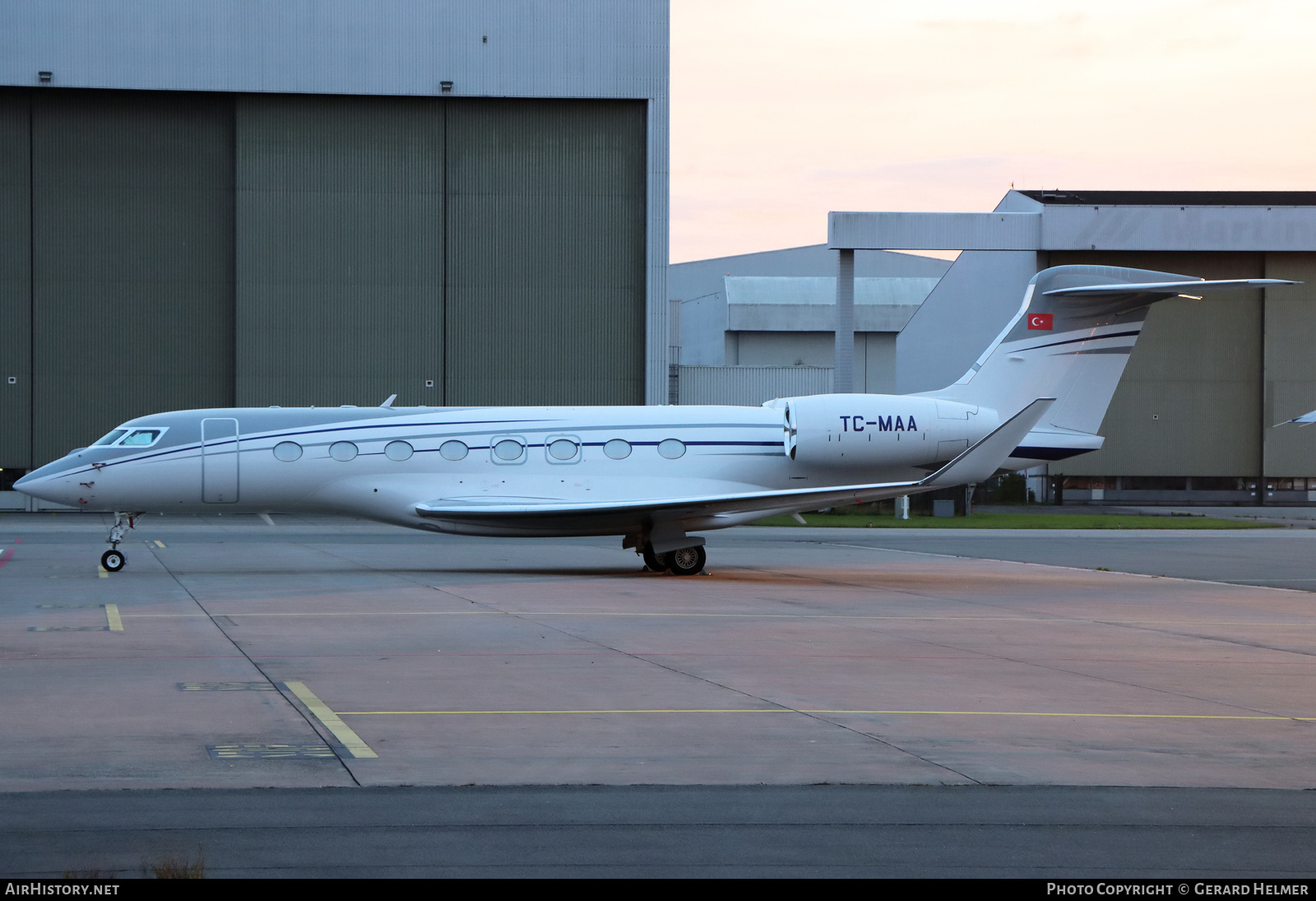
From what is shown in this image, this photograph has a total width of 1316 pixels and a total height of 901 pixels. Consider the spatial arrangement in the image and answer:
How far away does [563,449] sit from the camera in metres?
22.9

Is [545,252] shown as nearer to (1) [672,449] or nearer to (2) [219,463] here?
(1) [672,449]

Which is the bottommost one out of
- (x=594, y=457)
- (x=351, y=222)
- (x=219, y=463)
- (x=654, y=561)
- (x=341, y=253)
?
(x=654, y=561)

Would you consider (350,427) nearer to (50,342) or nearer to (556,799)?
(556,799)

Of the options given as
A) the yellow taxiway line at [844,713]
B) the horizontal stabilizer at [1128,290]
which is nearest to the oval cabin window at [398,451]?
the horizontal stabilizer at [1128,290]

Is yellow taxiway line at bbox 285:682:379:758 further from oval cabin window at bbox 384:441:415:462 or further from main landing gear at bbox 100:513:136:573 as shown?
main landing gear at bbox 100:513:136:573

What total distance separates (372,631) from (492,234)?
32.6 metres

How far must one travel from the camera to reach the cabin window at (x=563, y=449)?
75.1ft

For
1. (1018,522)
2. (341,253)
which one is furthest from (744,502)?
(341,253)

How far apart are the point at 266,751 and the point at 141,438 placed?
52.7ft

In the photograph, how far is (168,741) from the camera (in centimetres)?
827

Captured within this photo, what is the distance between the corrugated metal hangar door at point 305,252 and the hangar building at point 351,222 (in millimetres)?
64

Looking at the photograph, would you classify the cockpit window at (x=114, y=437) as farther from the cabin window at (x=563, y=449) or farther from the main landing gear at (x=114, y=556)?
the cabin window at (x=563, y=449)

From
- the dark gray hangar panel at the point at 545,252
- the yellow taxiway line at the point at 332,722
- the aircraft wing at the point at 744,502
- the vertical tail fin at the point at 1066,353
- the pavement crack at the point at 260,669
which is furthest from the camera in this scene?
the dark gray hangar panel at the point at 545,252
